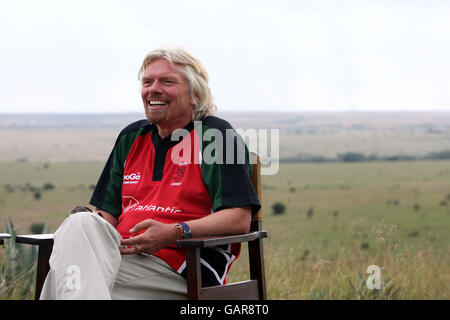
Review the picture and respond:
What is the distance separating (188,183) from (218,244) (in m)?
0.41

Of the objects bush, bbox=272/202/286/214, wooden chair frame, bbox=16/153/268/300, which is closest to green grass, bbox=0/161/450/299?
bush, bbox=272/202/286/214

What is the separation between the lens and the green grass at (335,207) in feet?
19.4

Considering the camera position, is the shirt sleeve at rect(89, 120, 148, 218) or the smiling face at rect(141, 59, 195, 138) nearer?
the smiling face at rect(141, 59, 195, 138)

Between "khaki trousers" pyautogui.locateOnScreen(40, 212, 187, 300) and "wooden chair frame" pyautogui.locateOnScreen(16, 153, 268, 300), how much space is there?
179 mm

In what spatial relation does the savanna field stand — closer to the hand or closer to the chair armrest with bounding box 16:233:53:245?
the chair armrest with bounding box 16:233:53:245

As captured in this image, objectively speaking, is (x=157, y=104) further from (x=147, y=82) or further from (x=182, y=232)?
(x=182, y=232)

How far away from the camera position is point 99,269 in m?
A: 3.02

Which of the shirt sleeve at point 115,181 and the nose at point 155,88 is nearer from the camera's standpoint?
the nose at point 155,88

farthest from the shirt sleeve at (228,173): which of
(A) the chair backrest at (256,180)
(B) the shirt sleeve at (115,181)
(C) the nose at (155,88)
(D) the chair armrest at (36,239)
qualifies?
(D) the chair armrest at (36,239)

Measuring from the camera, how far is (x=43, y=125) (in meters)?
72.1

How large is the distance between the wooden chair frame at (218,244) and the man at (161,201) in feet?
0.27

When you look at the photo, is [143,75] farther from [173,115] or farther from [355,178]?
[355,178]

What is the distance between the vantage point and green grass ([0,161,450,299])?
→ 592 centimetres

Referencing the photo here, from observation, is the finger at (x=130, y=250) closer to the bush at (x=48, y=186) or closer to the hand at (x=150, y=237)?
the hand at (x=150, y=237)
